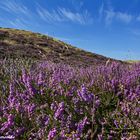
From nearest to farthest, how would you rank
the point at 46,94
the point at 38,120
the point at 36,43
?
1. the point at 38,120
2. the point at 46,94
3. the point at 36,43

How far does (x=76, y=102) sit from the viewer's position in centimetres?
359

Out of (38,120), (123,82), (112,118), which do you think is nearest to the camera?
(38,120)

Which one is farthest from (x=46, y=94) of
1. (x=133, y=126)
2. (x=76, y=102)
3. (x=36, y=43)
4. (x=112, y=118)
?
(x=36, y=43)

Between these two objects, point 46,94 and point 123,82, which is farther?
point 123,82

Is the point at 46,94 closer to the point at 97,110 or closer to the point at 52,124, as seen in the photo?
the point at 97,110

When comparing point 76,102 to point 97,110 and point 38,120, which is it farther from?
point 38,120

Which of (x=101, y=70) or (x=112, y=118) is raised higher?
(x=101, y=70)

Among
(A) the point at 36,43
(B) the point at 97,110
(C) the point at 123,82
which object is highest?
(A) the point at 36,43

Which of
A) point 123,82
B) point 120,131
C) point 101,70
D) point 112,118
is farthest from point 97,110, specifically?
point 101,70

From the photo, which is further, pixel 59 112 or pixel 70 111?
pixel 70 111

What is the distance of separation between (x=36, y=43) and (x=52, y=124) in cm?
1697

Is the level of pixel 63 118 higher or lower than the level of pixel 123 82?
lower

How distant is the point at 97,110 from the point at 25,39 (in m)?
17.3

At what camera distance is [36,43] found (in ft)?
65.0
